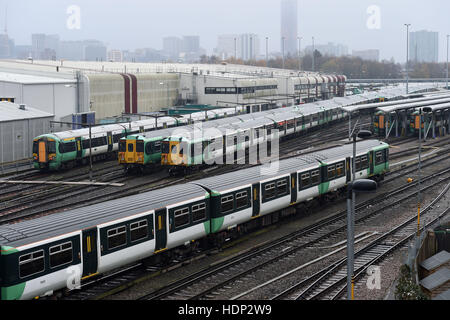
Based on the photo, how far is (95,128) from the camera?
43.4 meters

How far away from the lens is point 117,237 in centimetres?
1820

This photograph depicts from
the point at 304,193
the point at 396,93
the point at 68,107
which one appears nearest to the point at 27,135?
the point at 68,107

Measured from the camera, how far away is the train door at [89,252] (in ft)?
56.2

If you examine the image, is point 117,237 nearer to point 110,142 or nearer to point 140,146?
point 140,146

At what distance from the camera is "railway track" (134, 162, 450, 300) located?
18.5 metres

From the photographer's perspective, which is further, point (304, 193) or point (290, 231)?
point (304, 193)

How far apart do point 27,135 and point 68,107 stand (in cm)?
1443

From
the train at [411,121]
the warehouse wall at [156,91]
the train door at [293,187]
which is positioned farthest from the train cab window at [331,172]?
the warehouse wall at [156,91]

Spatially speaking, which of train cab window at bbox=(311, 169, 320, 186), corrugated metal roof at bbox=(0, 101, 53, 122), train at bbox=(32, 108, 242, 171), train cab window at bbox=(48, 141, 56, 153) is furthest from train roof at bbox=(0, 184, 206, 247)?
corrugated metal roof at bbox=(0, 101, 53, 122)

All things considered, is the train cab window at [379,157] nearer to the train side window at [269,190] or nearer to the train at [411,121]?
the train side window at [269,190]

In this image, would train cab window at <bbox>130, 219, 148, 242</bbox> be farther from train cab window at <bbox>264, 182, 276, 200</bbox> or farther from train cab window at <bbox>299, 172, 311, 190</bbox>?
train cab window at <bbox>299, 172, 311, 190</bbox>

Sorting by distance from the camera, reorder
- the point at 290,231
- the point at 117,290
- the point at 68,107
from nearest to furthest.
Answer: the point at 117,290 → the point at 290,231 → the point at 68,107

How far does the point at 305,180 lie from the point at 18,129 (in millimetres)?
23232

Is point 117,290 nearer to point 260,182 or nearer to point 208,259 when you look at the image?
A: point 208,259
